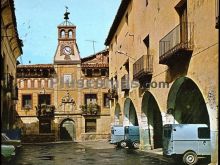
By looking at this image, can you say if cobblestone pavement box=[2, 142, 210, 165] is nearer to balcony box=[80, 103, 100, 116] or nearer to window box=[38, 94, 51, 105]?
balcony box=[80, 103, 100, 116]

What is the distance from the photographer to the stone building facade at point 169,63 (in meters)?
14.7

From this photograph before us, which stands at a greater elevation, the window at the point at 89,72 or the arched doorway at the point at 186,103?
the window at the point at 89,72

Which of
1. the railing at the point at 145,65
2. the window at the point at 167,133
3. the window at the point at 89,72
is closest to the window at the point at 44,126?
the window at the point at 89,72

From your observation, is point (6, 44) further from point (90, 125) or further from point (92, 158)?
point (90, 125)

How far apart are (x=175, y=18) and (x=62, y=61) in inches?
1087

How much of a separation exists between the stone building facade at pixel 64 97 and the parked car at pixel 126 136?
12.1 meters

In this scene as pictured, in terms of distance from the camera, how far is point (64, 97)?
45375 mm

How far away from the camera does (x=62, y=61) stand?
45.3 m

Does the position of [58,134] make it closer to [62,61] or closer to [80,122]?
[80,122]

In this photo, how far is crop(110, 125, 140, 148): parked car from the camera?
30.3 m

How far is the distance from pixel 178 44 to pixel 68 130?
30.1 m

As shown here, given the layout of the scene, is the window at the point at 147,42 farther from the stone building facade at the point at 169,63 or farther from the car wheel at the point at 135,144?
the car wheel at the point at 135,144

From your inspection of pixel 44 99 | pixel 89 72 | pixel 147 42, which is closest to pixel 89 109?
pixel 89 72

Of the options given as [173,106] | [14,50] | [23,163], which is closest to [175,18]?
[173,106]
